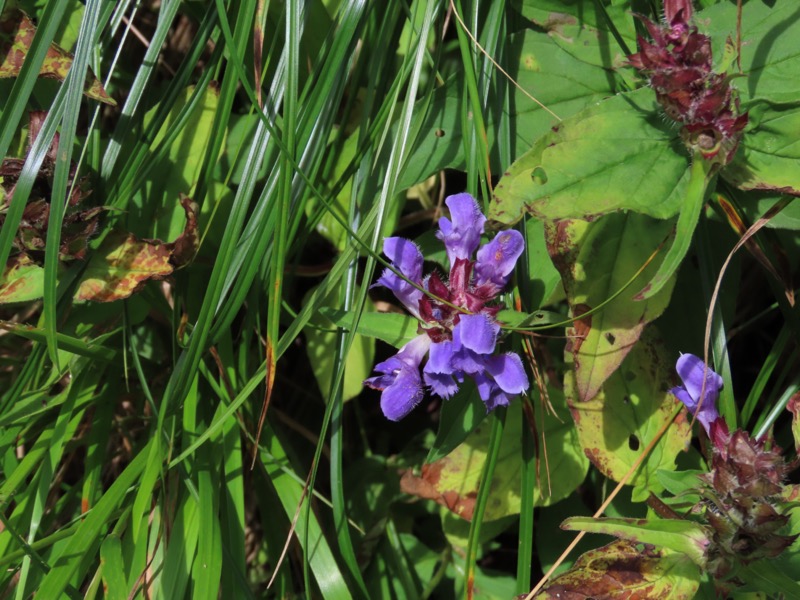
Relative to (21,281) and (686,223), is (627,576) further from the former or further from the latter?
(21,281)

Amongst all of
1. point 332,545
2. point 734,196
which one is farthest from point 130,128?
point 734,196

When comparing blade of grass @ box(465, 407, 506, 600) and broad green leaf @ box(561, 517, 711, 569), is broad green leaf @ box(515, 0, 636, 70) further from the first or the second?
broad green leaf @ box(561, 517, 711, 569)

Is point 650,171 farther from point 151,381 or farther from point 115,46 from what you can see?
point 115,46

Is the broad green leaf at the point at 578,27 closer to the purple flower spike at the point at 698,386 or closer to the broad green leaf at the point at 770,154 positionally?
the broad green leaf at the point at 770,154

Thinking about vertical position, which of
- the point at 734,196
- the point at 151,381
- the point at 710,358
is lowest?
the point at 151,381

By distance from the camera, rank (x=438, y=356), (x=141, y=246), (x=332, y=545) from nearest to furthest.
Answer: (x=438, y=356)
(x=141, y=246)
(x=332, y=545)

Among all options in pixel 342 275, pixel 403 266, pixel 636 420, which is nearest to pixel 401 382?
pixel 403 266
